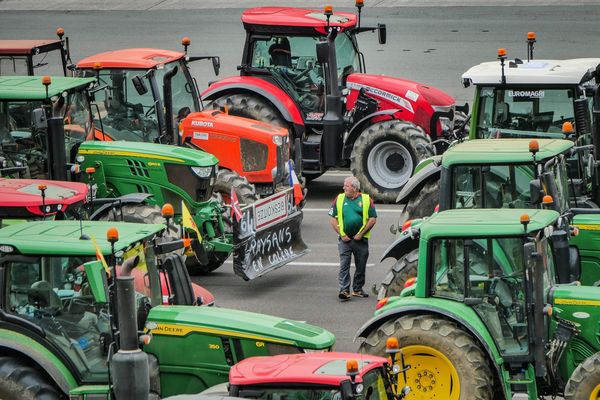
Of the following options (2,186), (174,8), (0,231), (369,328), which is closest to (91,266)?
(0,231)

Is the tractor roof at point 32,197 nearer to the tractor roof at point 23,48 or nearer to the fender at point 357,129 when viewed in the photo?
the tractor roof at point 23,48

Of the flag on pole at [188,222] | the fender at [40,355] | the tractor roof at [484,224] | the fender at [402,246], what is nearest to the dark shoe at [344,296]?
the flag on pole at [188,222]

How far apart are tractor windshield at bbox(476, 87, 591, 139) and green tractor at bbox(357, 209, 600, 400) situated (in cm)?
608

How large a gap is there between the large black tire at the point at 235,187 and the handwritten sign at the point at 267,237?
0.85 meters

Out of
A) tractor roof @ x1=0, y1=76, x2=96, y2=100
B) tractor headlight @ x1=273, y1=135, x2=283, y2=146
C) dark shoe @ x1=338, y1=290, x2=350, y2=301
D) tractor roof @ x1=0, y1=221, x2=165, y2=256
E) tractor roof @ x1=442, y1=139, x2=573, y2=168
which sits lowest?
dark shoe @ x1=338, y1=290, x2=350, y2=301

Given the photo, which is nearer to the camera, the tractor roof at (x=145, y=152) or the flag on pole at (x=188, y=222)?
the flag on pole at (x=188, y=222)

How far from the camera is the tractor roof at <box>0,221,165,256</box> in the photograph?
12906 mm

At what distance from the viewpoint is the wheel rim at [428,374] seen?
1385cm

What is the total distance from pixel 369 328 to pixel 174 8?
2886cm

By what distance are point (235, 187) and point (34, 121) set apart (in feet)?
10.9

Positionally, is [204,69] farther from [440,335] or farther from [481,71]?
[440,335]

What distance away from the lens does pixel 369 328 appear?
46.3 ft

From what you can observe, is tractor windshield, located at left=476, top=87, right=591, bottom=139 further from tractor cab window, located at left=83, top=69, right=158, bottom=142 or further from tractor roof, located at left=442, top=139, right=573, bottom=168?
tractor cab window, located at left=83, top=69, right=158, bottom=142

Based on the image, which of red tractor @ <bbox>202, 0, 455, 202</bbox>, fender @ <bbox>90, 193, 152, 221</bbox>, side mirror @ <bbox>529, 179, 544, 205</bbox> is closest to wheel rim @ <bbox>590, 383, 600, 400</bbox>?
side mirror @ <bbox>529, 179, 544, 205</bbox>
